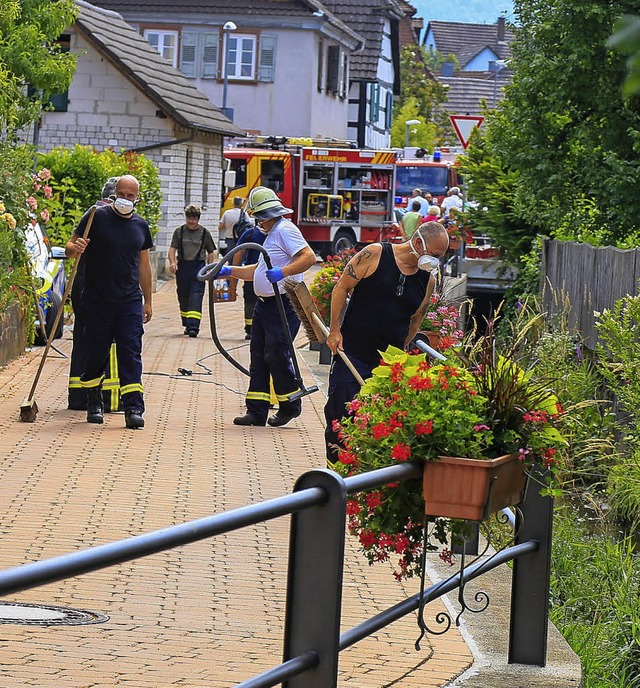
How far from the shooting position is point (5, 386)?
14.4 meters

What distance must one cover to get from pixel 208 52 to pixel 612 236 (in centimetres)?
3465

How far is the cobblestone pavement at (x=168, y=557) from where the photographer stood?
209 inches

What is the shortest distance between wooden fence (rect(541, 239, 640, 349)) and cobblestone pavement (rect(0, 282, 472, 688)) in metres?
3.30

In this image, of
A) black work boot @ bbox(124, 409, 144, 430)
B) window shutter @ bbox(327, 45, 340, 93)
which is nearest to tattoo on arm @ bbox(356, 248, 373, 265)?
black work boot @ bbox(124, 409, 144, 430)

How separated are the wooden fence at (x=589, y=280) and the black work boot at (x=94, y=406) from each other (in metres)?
4.89

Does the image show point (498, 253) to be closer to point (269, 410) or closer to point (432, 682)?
point (269, 410)

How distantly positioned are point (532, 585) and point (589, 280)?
1150 cm

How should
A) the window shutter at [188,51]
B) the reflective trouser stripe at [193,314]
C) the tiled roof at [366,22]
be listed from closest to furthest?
the reflective trouser stripe at [193,314]
the window shutter at [188,51]
the tiled roof at [366,22]

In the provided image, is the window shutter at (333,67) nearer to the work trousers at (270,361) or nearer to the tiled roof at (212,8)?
the tiled roof at (212,8)

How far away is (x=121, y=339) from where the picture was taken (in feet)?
39.9

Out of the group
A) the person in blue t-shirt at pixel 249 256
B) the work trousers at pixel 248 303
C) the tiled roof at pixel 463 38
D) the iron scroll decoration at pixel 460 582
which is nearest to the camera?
the iron scroll decoration at pixel 460 582

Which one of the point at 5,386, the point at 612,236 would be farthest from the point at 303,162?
the point at 5,386

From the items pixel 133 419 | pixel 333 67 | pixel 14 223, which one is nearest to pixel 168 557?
pixel 133 419

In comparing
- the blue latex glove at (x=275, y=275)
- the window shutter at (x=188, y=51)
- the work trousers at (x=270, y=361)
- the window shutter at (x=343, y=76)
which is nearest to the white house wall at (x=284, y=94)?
the window shutter at (x=188, y=51)
